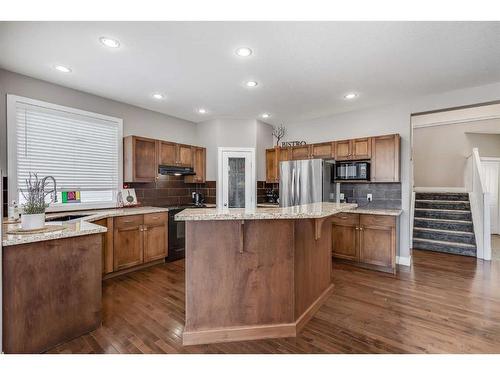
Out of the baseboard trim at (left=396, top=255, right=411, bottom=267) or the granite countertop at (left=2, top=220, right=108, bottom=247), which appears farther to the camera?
the baseboard trim at (left=396, top=255, right=411, bottom=267)

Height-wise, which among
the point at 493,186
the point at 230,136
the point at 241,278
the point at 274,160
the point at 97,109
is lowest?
the point at 241,278

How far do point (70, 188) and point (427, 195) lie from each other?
23.4 feet

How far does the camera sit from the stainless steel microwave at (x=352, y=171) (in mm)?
4125

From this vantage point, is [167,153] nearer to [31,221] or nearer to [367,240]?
[31,221]

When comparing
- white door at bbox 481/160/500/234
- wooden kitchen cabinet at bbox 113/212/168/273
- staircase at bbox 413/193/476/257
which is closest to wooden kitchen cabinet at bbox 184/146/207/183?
wooden kitchen cabinet at bbox 113/212/168/273

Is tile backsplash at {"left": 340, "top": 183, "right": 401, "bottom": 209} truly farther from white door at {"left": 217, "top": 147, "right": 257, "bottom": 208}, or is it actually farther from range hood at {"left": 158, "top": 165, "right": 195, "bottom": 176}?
range hood at {"left": 158, "top": 165, "right": 195, "bottom": 176}

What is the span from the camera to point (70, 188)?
354 cm

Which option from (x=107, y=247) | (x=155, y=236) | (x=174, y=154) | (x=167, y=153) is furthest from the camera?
(x=174, y=154)

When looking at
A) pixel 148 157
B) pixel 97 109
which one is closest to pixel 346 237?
pixel 148 157

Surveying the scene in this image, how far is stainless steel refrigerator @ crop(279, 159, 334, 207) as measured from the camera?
166 inches

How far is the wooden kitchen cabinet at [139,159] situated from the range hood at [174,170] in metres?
0.11

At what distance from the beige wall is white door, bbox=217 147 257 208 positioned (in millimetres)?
5289

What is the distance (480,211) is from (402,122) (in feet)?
8.02

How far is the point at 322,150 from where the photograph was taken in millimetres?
4617
